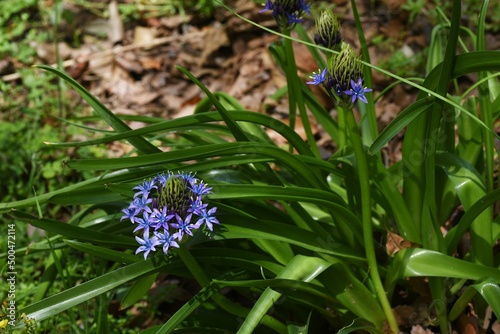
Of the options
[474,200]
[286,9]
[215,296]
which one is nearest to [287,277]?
[215,296]

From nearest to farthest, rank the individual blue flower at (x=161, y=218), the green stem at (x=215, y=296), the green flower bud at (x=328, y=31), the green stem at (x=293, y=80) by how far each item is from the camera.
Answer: the individual blue flower at (x=161, y=218), the green stem at (x=215, y=296), the green flower bud at (x=328, y=31), the green stem at (x=293, y=80)

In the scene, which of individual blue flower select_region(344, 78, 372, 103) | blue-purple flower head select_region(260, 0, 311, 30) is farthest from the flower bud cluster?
blue-purple flower head select_region(260, 0, 311, 30)

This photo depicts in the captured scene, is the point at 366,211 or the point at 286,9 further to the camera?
the point at 286,9

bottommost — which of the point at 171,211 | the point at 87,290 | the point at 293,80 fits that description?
the point at 87,290

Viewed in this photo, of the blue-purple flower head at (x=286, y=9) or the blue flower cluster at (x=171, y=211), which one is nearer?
the blue flower cluster at (x=171, y=211)

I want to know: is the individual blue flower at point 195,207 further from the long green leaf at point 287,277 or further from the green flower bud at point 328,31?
the green flower bud at point 328,31

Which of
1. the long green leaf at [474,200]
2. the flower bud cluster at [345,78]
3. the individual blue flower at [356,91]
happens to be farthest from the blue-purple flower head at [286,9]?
the long green leaf at [474,200]

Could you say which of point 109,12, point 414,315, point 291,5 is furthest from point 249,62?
point 414,315

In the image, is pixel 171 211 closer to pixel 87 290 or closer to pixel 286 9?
pixel 87 290
